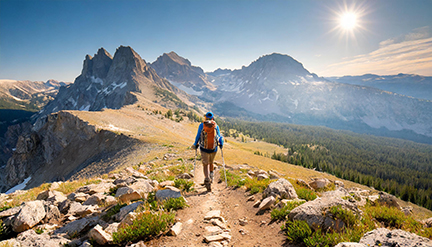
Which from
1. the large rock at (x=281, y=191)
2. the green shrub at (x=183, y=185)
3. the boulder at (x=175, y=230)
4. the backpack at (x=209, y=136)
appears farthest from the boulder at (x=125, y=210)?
the large rock at (x=281, y=191)

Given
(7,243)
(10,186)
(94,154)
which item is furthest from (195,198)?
(10,186)

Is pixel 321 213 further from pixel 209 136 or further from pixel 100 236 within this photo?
pixel 100 236

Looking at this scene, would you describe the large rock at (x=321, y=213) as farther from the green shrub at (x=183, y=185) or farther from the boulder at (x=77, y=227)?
the boulder at (x=77, y=227)

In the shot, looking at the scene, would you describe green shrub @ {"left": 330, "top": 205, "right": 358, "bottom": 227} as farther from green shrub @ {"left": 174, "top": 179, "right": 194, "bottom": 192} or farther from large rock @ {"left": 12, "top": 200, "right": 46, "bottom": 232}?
large rock @ {"left": 12, "top": 200, "right": 46, "bottom": 232}

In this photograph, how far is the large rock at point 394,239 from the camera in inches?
144

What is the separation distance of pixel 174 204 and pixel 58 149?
72.3 metres

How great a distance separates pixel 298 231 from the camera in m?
5.14

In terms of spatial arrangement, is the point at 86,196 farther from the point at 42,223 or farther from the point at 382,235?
the point at 382,235

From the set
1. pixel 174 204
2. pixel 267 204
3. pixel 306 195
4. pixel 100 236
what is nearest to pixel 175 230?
pixel 174 204

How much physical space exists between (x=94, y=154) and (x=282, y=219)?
138ft

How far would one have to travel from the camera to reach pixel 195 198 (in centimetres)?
907

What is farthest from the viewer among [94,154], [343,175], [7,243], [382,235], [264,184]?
[343,175]

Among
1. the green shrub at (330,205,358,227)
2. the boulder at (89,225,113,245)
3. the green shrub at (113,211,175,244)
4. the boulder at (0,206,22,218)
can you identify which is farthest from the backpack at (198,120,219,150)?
the boulder at (0,206,22,218)

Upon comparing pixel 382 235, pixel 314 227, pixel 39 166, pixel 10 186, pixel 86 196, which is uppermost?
pixel 382 235
